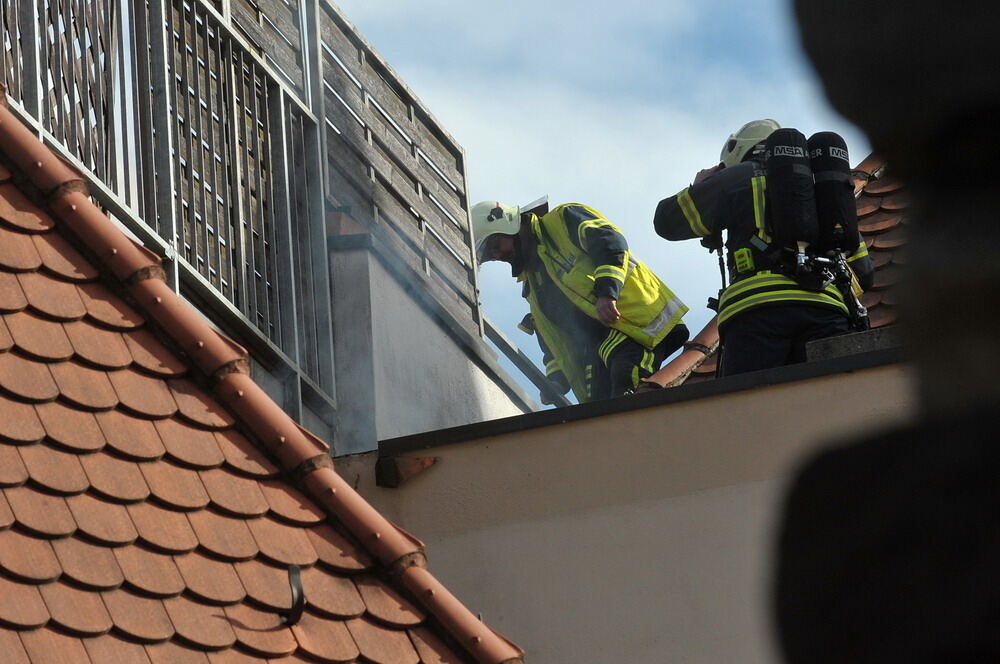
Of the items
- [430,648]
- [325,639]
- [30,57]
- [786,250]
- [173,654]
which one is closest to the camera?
[173,654]

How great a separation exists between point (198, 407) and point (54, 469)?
58 centimetres

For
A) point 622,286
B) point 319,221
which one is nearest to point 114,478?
point 319,221

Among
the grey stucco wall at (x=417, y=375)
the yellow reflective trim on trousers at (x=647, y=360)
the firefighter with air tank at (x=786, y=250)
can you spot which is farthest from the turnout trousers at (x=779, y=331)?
the yellow reflective trim on trousers at (x=647, y=360)

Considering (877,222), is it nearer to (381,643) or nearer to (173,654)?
(381,643)

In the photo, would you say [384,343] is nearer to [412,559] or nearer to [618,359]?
[618,359]

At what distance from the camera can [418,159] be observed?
9.09 m

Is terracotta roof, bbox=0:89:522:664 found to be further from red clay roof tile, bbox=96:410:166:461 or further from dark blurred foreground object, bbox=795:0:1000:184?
dark blurred foreground object, bbox=795:0:1000:184

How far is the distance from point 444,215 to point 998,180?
28.1 ft

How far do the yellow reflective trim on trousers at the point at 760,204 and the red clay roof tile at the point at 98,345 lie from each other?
161 inches

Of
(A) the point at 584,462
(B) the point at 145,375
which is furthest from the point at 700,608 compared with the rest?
(B) the point at 145,375

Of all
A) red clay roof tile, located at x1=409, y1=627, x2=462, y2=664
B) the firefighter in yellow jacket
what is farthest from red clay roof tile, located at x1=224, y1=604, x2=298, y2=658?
the firefighter in yellow jacket

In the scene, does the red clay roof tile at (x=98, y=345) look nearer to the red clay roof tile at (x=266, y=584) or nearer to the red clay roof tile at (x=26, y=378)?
the red clay roof tile at (x=26, y=378)

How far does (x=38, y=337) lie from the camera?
3920mm

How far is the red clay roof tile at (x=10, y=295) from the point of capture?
3.94 metres
